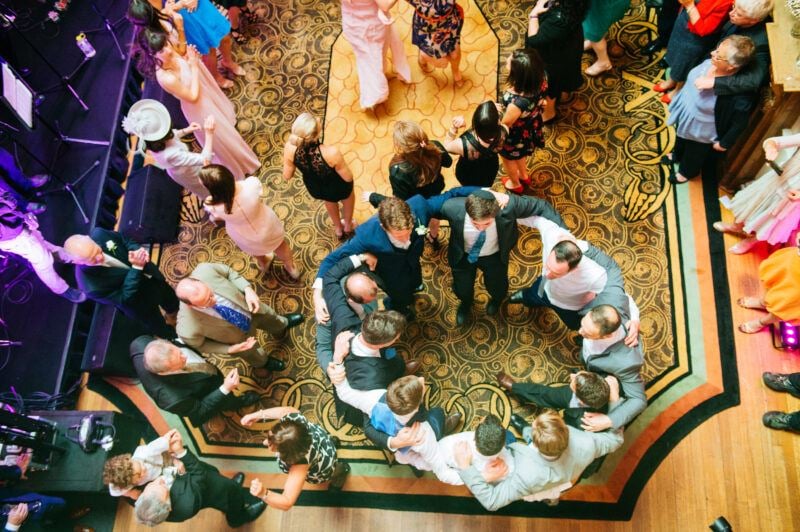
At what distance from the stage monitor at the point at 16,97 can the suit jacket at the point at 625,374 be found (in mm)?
4844

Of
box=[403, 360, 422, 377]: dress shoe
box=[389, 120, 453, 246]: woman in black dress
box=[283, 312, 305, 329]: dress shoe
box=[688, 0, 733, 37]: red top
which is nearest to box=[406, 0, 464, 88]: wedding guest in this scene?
box=[389, 120, 453, 246]: woman in black dress

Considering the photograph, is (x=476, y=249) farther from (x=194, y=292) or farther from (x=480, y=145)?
(x=194, y=292)

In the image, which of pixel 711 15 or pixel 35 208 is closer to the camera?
pixel 711 15

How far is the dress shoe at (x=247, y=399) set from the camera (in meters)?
4.26

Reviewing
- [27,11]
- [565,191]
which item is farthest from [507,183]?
[27,11]

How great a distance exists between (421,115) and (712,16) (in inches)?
97.9

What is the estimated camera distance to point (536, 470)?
9.88 feet

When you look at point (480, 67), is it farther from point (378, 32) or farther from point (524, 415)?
point (524, 415)

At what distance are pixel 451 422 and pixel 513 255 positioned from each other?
1.50m

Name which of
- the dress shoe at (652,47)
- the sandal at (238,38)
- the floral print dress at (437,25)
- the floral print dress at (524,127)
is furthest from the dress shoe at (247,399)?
the dress shoe at (652,47)

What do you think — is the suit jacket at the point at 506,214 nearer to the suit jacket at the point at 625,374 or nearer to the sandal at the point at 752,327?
the suit jacket at the point at 625,374

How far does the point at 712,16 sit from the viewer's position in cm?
407

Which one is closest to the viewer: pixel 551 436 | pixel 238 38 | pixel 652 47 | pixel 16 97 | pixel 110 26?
pixel 551 436

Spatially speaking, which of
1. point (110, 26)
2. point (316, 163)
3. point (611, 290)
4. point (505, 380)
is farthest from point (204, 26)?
point (611, 290)
